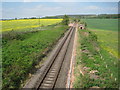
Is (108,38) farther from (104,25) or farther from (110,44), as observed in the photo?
(104,25)

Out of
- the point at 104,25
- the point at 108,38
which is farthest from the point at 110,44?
the point at 104,25

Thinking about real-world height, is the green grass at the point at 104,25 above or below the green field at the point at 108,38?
above

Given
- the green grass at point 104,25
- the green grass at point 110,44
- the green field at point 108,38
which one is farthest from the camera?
the green grass at point 104,25

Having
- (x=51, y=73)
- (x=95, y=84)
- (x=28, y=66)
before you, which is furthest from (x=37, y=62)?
(x=95, y=84)

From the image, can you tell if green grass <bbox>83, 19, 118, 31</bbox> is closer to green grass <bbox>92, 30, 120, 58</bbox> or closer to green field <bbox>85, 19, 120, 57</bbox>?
green field <bbox>85, 19, 120, 57</bbox>

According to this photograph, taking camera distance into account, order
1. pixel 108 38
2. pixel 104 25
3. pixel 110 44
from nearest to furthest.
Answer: pixel 110 44, pixel 108 38, pixel 104 25

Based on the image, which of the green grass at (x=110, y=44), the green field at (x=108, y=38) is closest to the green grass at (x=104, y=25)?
the green field at (x=108, y=38)

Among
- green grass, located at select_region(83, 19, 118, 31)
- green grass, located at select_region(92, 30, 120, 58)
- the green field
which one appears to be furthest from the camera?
green grass, located at select_region(83, 19, 118, 31)

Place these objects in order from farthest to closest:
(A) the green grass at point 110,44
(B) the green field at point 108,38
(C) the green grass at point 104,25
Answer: (C) the green grass at point 104,25 → (B) the green field at point 108,38 → (A) the green grass at point 110,44

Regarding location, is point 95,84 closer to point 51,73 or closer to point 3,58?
point 51,73

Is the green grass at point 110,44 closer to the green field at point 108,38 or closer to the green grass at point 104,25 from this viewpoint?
the green field at point 108,38

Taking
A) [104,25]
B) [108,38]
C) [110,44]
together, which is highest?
[104,25]

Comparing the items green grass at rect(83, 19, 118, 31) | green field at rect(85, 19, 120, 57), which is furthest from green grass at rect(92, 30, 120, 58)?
green grass at rect(83, 19, 118, 31)

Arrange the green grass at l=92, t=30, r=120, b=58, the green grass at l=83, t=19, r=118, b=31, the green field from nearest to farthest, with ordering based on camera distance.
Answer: the green grass at l=92, t=30, r=120, b=58 → the green field → the green grass at l=83, t=19, r=118, b=31
